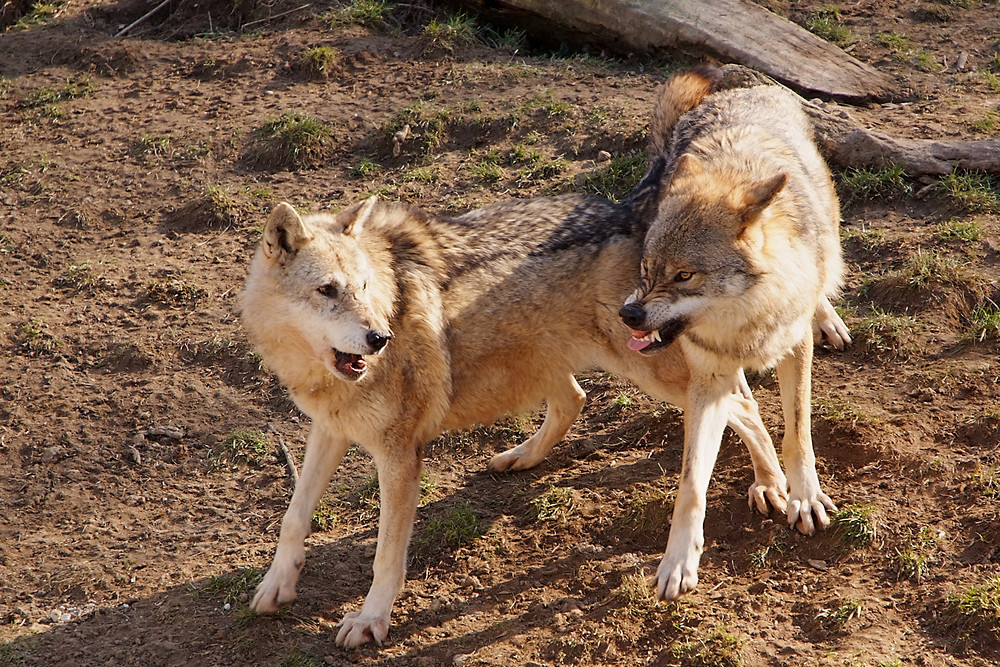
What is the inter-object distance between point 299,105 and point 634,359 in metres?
4.98

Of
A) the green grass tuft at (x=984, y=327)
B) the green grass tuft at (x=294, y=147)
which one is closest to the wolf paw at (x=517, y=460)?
the green grass tuft at (x=984, y=327)

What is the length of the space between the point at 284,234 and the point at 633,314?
172 cm

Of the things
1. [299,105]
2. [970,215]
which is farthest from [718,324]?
[299,105]

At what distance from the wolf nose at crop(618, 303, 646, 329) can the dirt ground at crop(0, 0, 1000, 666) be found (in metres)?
1.36

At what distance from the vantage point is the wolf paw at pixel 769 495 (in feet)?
17.4

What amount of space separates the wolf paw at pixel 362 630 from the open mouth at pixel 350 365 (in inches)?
49.1

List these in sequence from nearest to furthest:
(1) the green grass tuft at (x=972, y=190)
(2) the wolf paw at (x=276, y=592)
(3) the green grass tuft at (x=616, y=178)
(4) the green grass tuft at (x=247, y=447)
Result: (2) the wolf paw at (x=276, y=592), (4) the green grass tuft at (x=247, y=447), (1) the green grass tuft at (x=972, y=190), (3) the green grass tuft at (x=616, y=178)

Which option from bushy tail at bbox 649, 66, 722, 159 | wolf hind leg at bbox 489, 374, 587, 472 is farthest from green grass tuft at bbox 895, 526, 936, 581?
bushy tail at bbox 649, 66, 722, 159

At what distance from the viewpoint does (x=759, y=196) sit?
4.66 m

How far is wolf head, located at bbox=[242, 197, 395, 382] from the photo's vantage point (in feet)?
15.0

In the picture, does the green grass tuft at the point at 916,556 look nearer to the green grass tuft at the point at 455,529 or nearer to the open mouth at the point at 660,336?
the open mouth at the point at 660,336

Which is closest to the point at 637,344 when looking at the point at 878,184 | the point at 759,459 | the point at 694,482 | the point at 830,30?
the point at 694,482

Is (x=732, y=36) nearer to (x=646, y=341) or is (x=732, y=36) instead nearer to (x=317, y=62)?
(x=317, y=62)

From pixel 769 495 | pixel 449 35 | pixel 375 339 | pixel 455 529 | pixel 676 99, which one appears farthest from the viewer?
pixel 449 35
